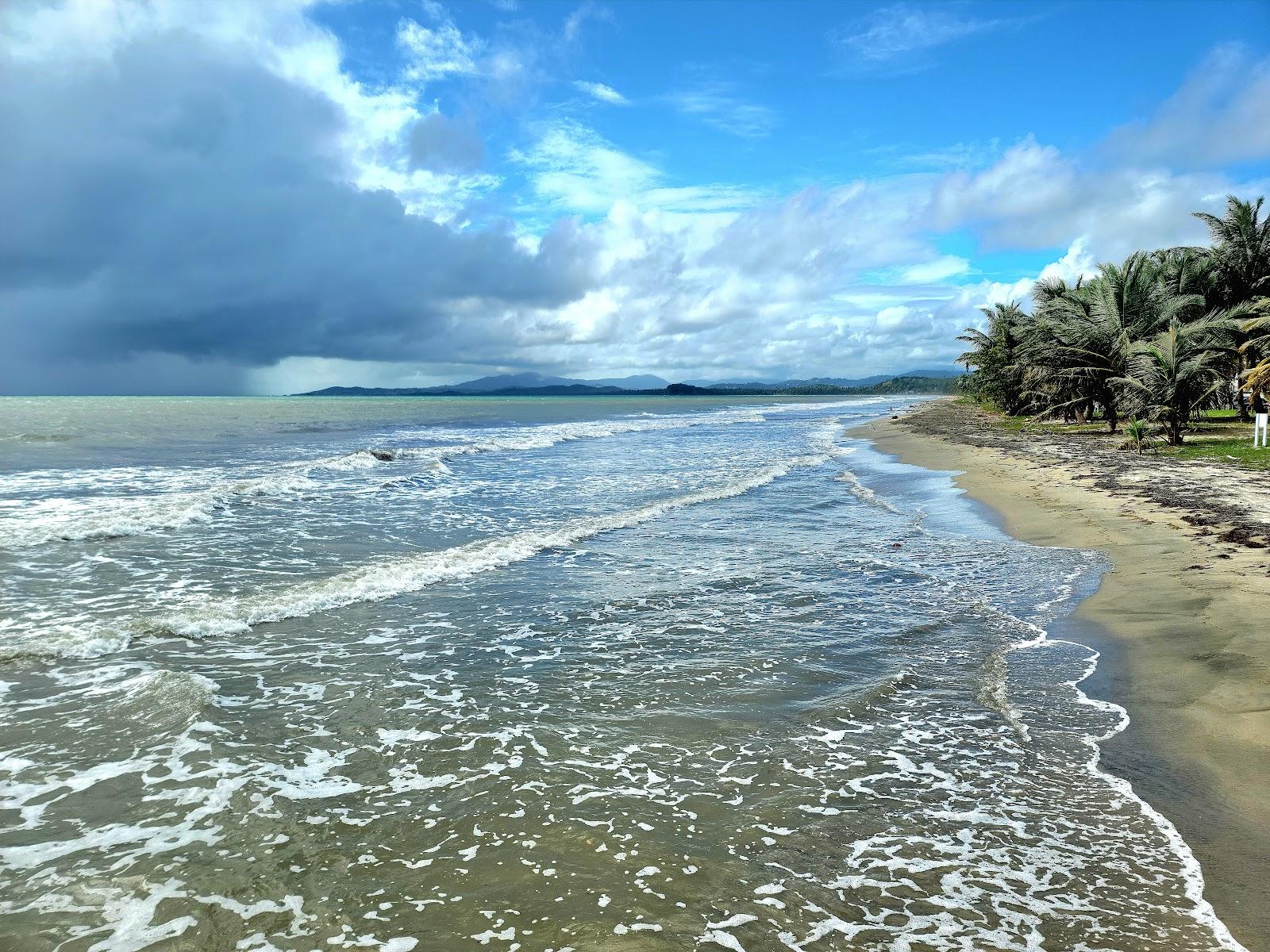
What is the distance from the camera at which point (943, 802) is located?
208 inches

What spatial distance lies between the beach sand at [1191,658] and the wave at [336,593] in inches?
368

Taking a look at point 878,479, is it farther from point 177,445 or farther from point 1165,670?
point 177,445

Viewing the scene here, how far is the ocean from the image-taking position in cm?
416

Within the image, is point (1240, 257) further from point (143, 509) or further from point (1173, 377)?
point (143, 509)

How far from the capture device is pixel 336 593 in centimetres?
1142

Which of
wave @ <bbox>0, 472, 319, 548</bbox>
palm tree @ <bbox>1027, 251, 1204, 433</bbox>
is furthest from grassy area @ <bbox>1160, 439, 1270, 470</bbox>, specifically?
wave @ <bbox>0, 472, 319, 548</bbox>

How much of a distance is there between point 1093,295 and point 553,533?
3643cm

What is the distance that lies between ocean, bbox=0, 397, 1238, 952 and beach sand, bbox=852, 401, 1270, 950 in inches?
9.6

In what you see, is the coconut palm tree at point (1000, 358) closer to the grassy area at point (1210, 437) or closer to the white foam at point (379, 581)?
the grassy area at point (1210, 437)

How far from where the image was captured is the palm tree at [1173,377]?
28172 mm

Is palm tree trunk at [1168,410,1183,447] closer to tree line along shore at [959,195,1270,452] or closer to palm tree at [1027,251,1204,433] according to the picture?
tree line along shore at [959,195,1270,452]

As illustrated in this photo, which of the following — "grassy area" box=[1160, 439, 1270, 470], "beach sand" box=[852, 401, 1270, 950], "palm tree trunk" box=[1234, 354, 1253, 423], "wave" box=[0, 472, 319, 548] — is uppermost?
"palm tree trunk" box=[1234, 354, 1253, 423]

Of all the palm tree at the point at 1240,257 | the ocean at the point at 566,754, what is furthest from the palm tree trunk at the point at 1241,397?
the ocean at the point at 566,754

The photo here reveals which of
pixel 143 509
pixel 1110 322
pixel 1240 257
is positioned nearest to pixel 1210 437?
pixel 1110 322
